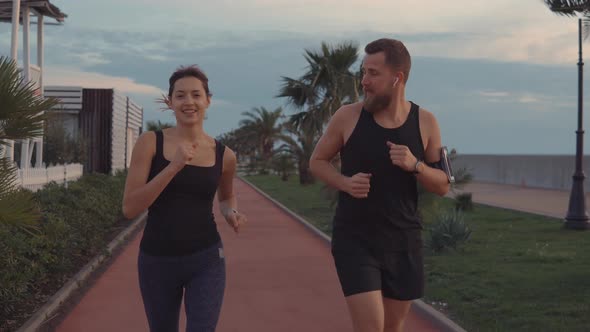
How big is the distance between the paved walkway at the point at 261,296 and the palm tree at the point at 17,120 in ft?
9.26

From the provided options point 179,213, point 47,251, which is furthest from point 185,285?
point 47,251

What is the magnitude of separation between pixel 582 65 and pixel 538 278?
8.57 meters

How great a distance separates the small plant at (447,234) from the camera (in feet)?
41.5

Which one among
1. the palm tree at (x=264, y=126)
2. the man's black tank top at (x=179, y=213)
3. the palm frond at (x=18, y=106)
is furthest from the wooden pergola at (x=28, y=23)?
the palm tree at (x=264, y=126)

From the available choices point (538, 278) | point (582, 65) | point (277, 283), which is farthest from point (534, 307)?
point (582, 65)

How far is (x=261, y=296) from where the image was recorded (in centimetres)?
899

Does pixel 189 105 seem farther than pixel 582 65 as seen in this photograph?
No

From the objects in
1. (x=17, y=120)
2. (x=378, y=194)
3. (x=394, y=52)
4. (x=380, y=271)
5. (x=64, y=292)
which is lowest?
(x=64, y=292)

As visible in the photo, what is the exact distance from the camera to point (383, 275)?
3957mm

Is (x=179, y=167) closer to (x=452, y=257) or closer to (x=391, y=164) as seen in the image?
(x=391, y=164)

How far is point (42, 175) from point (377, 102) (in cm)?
1455

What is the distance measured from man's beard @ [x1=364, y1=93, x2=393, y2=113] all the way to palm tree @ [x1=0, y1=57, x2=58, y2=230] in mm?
1915

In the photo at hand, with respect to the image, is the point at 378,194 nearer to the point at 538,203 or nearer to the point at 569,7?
the point at 569,7

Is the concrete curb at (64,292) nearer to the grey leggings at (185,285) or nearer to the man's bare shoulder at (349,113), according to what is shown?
the grey leggings at (185,285)
